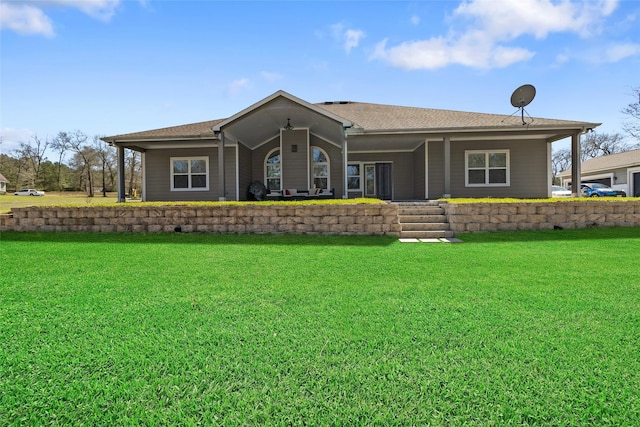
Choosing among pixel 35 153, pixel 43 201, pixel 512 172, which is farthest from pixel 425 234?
pixel 35 153

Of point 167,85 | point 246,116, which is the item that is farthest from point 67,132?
point 246,116

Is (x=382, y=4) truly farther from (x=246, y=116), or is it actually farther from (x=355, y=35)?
(x=246, y=116)

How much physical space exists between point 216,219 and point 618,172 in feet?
92.2

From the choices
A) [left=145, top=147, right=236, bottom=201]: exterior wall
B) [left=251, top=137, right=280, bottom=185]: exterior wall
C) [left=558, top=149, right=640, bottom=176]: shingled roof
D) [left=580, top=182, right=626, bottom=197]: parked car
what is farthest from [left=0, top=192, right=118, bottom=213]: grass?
[left=558, top=149, right=640, bottom=176]: shingled roof

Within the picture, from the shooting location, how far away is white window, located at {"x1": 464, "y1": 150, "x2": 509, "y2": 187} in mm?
13078

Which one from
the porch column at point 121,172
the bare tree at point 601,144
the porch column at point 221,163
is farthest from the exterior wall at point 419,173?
the bare tree at point 601,144

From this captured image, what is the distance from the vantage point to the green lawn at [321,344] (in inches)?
71.0

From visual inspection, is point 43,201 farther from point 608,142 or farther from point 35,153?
point 608,142

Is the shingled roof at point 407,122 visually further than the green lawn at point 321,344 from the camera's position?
Yes

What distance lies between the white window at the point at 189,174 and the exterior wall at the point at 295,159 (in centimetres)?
357

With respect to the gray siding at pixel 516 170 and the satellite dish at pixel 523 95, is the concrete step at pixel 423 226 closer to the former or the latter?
the gray siding at pixel 516 170

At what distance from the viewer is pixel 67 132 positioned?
51.5 metres

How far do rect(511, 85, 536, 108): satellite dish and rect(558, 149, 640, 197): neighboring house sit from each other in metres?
15.7

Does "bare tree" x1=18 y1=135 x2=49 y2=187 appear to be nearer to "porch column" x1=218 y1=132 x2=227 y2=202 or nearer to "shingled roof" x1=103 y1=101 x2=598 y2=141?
"shingled roof" x1=103 y1=101 x2=598 y2=141
